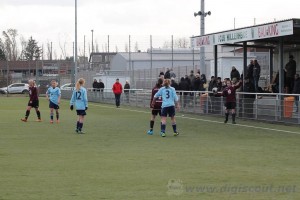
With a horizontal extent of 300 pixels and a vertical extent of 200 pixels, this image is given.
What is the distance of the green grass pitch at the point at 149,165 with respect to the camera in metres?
8.36

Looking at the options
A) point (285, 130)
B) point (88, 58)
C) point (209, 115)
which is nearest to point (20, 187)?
point (285, 130)

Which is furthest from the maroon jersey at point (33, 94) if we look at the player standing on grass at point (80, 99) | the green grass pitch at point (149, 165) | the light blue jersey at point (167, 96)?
the light blue jersey at point (167, 96)

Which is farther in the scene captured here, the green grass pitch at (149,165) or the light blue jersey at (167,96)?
the light blue jersey at (167,96)

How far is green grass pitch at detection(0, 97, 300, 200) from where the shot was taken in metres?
8.36

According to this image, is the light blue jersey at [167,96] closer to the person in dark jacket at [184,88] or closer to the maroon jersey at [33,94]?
the maroon jersey at [33,94]

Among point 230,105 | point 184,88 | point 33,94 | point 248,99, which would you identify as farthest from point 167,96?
point 184,88

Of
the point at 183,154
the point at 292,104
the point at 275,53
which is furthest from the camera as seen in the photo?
the point at 275,53

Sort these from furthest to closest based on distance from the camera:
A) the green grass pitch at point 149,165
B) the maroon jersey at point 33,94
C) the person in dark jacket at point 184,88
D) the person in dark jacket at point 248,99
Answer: the person in dark jacket at point 184,88, the person in dark jacket at point 248,99, the maroon jersey at point 33,94, the green grass pitch at point 149,165

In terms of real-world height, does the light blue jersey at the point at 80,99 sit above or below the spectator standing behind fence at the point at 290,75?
below

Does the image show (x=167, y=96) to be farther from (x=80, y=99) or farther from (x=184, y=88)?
(x=184, y=88)

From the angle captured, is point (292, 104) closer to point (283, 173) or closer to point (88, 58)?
point (283, 173)

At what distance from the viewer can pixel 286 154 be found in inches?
505

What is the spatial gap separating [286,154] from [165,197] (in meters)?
5.61

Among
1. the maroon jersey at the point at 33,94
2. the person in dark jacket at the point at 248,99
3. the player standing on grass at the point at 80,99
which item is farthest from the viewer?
the person in dark jacket at the point at 248,99
